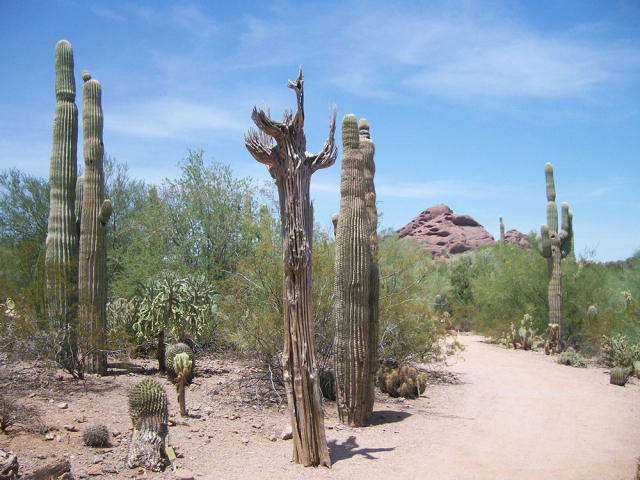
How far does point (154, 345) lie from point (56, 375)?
329cm

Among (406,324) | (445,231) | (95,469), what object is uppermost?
(445,231)

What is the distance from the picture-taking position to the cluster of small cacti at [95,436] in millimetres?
5676

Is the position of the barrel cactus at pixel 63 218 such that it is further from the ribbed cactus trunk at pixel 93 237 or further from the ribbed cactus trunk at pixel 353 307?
the ribbed cactus trunk at pixel 353 307

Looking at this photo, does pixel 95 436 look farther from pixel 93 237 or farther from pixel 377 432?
pixel 93 237

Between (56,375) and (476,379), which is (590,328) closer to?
(476,379)

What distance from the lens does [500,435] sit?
7348 mm

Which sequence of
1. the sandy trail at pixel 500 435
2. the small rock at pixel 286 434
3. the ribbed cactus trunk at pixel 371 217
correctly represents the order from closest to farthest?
the sandy trail at pixel 500 435 < the small rock at pixel 286 434 < the ribbed cactus trunk at pixel 371 217

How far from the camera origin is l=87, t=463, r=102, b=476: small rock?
4.98 m

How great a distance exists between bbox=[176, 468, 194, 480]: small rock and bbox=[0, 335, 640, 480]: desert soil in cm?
10

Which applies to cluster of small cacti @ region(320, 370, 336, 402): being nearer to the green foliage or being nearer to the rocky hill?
the green foliage

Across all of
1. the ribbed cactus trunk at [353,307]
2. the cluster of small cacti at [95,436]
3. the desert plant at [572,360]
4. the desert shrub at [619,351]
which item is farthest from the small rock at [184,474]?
the desert shrub at [619,351]

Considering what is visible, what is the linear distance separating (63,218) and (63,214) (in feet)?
0.27

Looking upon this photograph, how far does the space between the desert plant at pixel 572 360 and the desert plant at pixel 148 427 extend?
12035 mm

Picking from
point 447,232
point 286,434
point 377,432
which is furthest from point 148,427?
point 447,232
